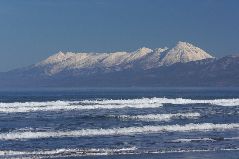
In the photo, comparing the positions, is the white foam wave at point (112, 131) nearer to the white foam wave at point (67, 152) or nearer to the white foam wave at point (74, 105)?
the white foam wave at point (67, 152)

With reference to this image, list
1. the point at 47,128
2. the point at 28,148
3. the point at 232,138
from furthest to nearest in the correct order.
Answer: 1. the point at 47,128
2. the point at 232,138
3. the point at 28,148

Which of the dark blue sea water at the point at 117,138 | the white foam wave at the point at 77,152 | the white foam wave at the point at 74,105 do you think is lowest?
the white foam wave at the point at 77,152

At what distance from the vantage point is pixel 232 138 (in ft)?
152

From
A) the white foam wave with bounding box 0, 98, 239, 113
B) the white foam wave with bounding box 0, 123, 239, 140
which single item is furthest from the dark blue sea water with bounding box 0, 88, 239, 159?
the white foam wave with bounding box 0, 98, 239, 113

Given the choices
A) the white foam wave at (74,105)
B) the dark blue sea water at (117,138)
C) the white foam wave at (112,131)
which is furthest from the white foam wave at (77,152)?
the white foam wave at (74,105)

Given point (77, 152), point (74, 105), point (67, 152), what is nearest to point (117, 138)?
point (77, 152)

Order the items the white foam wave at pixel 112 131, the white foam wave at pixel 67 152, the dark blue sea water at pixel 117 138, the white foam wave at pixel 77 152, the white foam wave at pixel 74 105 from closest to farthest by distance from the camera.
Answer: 1. the white foam wave at pixel 77 152
2. the white foam wave at pixel 67 152
3. the dark blue sea water at pixel 117 138
4. the white foam wave at pixel 112 131
5. the white foam wave at pixel 74 105

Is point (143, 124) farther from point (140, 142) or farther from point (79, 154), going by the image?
point (79, 154)

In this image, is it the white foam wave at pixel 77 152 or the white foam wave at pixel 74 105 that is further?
the white foam wave at pixel 74 105

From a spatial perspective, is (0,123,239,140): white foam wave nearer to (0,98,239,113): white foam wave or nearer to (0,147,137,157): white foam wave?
(0,147,137,157): white foam wave

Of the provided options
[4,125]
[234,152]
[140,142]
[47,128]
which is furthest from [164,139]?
[4,125]

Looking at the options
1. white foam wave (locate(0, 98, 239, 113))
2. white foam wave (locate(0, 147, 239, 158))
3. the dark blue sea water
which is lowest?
white foam wave (locate(0, 147, 239, 158))

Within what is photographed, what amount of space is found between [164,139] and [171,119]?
1850 centimetres

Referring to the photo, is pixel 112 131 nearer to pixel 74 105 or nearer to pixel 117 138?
pixel 117 138
